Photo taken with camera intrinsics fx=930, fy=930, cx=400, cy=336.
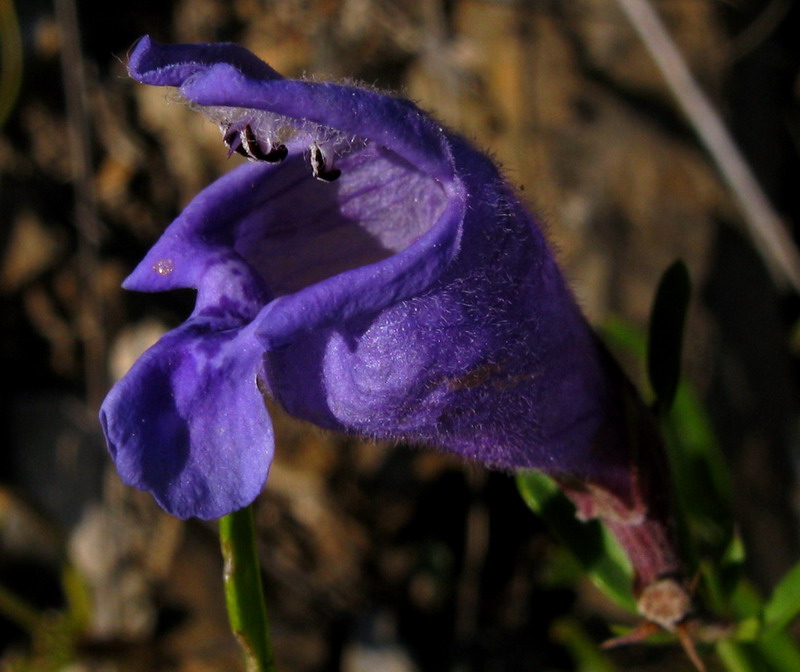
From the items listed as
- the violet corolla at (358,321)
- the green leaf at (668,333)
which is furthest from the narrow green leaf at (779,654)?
the green leaf at (668,333)

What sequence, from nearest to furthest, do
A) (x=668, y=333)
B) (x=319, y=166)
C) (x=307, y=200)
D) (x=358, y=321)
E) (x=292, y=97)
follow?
(x=292, y=97), (x=358, y=321), (x=319, y=166), (x=307, y=200), (x=668, y=333)

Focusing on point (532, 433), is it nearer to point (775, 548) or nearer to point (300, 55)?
point (775, 548)

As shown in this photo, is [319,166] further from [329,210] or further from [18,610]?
[18,610]

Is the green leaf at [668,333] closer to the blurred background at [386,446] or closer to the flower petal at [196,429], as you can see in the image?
the flower petal at [196,429]

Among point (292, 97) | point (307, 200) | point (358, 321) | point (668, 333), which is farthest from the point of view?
point (668, 333)

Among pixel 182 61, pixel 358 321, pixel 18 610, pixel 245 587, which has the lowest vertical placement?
pixel 18 610

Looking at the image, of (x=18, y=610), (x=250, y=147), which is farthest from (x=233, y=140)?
(x=18, y=610)
